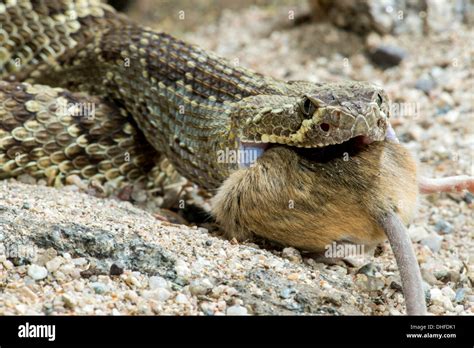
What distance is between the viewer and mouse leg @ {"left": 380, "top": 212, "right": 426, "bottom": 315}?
3.81m

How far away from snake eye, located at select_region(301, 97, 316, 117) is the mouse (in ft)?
0.96

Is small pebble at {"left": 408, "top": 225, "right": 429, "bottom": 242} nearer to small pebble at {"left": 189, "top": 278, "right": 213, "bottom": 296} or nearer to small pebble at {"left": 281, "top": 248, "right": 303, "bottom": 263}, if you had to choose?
small pebble at {"left": 281, "top": 248, "right": 303, "bottom": 263}

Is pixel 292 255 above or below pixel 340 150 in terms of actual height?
below

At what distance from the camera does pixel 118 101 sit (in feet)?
19.5

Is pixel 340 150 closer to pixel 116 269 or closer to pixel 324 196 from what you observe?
pixel 324 196

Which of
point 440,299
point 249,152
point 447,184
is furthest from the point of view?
point 447,184

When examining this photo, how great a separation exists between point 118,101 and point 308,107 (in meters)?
2.12

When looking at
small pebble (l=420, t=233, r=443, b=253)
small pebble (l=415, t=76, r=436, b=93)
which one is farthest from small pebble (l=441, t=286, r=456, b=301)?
small pebble (l=415, t=76, r=436, b=93)

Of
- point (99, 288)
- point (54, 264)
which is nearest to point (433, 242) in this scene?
point (99, 288)

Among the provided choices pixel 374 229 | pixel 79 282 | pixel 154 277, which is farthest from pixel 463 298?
pixel 79 282

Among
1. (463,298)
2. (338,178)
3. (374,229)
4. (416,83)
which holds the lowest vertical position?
(463,298)

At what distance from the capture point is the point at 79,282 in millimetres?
3830
